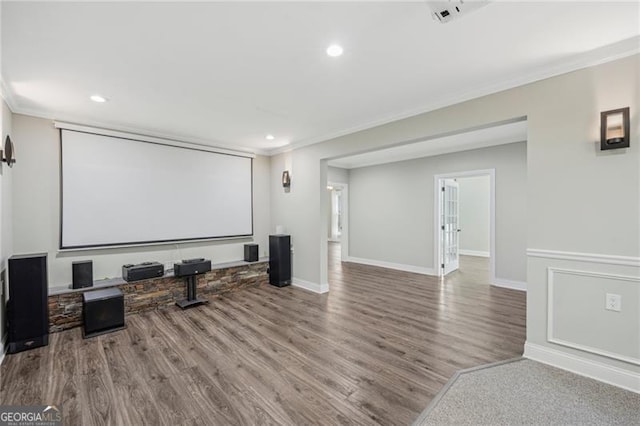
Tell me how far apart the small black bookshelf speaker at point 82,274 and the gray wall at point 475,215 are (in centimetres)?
921

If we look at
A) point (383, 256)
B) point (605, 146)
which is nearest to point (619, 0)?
point (605, 146)

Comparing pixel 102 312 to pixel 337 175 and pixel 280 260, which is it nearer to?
pixel 280 260

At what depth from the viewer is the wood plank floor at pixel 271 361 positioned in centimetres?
200

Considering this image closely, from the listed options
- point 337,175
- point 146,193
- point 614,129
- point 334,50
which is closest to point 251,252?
point 146,193

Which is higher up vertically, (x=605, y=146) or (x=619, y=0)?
(x=619, y=0)

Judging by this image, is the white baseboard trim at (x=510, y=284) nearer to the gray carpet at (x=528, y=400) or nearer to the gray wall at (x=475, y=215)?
the gray carpet at (x=528, y=400)

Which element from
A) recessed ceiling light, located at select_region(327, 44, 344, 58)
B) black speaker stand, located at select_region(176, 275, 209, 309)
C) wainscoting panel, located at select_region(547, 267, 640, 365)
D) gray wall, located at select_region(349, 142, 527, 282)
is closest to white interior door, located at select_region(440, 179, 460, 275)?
gray wall, located at select_region(349, 142, 527, 282)

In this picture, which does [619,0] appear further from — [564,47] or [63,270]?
[63,270]

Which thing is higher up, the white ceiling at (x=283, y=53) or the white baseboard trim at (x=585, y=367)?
the white ceiling at (x=283, y=53)

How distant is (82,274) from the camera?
11.8 ft

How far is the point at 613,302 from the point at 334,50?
2983 mm

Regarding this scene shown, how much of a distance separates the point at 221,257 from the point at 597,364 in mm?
4989

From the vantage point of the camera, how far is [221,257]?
5199mm

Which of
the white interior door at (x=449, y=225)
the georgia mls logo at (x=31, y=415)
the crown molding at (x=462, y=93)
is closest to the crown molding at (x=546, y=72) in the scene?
the crown molding at (x=462, y=93)
